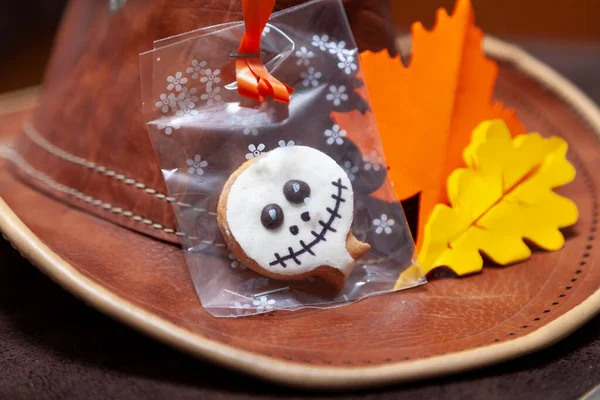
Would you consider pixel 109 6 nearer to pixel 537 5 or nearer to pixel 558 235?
pixel 558 235

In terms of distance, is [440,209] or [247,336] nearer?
[247,336]

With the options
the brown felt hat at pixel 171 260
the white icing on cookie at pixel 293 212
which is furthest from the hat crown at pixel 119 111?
the white icing on cookie at pixel 293 212

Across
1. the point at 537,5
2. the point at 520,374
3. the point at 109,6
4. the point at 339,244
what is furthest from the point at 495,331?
the point at 537,5

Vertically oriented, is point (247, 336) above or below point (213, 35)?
below

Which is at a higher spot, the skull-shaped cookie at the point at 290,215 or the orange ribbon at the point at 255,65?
the orange ribbon at the point at 255,65

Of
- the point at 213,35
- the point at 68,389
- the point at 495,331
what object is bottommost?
the point at 68,389

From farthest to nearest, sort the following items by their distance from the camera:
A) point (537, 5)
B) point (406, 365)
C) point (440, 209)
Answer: point (537, 5)
point (440, 209)
point (406, 365)

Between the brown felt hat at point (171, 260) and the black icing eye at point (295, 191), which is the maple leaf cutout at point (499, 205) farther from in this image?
the black icing eye at point (295, 191)

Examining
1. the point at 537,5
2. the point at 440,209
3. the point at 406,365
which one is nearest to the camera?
the point at 406,365
